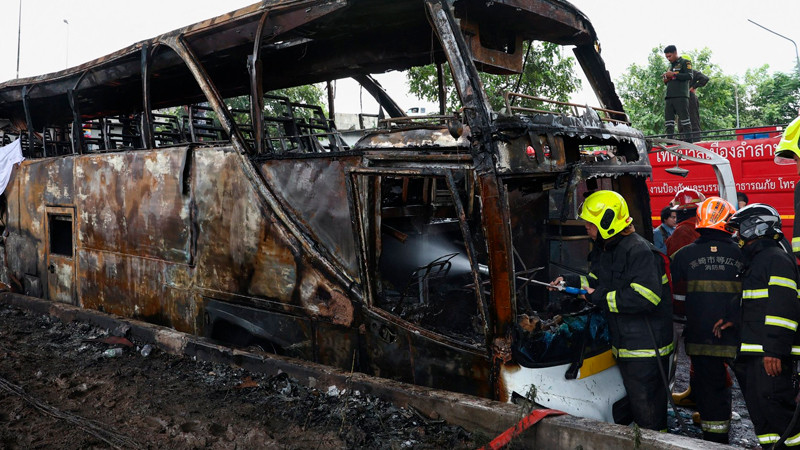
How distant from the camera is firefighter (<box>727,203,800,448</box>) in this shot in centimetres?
334

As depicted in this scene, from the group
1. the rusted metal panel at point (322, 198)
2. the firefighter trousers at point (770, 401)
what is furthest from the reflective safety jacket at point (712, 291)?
the rusted metal panel at point (322, 198)

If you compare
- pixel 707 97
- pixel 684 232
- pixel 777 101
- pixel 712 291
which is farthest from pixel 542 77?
Result: pixel 777 101

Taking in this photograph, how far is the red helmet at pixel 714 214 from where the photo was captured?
3.88 meters

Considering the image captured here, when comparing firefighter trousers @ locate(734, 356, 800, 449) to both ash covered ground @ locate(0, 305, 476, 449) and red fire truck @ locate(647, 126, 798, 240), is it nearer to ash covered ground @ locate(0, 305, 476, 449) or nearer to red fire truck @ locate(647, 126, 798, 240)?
ash covered ground @ locate(0, 305, 476, 449)

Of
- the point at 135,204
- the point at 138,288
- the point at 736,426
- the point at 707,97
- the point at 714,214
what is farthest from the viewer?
the point at 707,97

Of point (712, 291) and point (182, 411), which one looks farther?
point (182, 411)

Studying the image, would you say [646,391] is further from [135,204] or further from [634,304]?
[135,204]

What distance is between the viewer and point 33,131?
7.56 meters

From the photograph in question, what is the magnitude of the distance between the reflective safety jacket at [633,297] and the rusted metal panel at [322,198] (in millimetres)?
1696

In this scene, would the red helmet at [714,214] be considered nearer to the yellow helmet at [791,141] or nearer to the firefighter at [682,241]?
the yellow helmet at [791,141]

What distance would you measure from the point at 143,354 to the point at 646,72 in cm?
2762

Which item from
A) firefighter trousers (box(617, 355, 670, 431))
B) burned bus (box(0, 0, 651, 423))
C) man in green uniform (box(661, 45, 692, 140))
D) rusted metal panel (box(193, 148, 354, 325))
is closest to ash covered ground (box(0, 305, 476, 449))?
burned bus (box(0, 0, 651, 423))

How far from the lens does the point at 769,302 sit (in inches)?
132

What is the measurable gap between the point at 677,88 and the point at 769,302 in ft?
21.6
